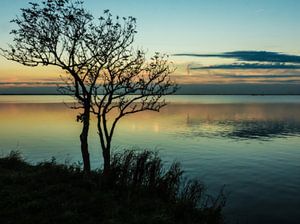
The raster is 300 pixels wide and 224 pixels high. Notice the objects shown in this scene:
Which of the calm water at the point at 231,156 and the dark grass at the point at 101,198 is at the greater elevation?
the dark grass at the point at 101,198

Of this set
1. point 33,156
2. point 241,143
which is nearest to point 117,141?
point 33,156

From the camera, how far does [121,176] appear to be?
1911 centimetres

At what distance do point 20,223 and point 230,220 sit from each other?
12376 millimetres

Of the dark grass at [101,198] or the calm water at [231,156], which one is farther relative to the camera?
the calm water at [231,156]

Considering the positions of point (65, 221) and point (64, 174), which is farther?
point (64, 174)

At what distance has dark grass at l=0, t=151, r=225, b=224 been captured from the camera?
13.2 meters

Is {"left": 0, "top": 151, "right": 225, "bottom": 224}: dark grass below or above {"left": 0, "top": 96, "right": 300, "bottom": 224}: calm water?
above

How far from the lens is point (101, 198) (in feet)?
50.2

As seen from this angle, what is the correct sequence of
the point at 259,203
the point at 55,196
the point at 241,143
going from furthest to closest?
1. the point at 241,143
2. the point at 259,203
3. the point at 55,196

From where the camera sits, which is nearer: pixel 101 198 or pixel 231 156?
pixel 101 198

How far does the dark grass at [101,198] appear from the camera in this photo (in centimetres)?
1321

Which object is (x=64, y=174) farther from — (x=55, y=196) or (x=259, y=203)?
(x=259, y=203)

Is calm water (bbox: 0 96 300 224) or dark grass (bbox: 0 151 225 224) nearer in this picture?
dark grass (bbox: 0 151 225 224)

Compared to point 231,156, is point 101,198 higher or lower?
higher
